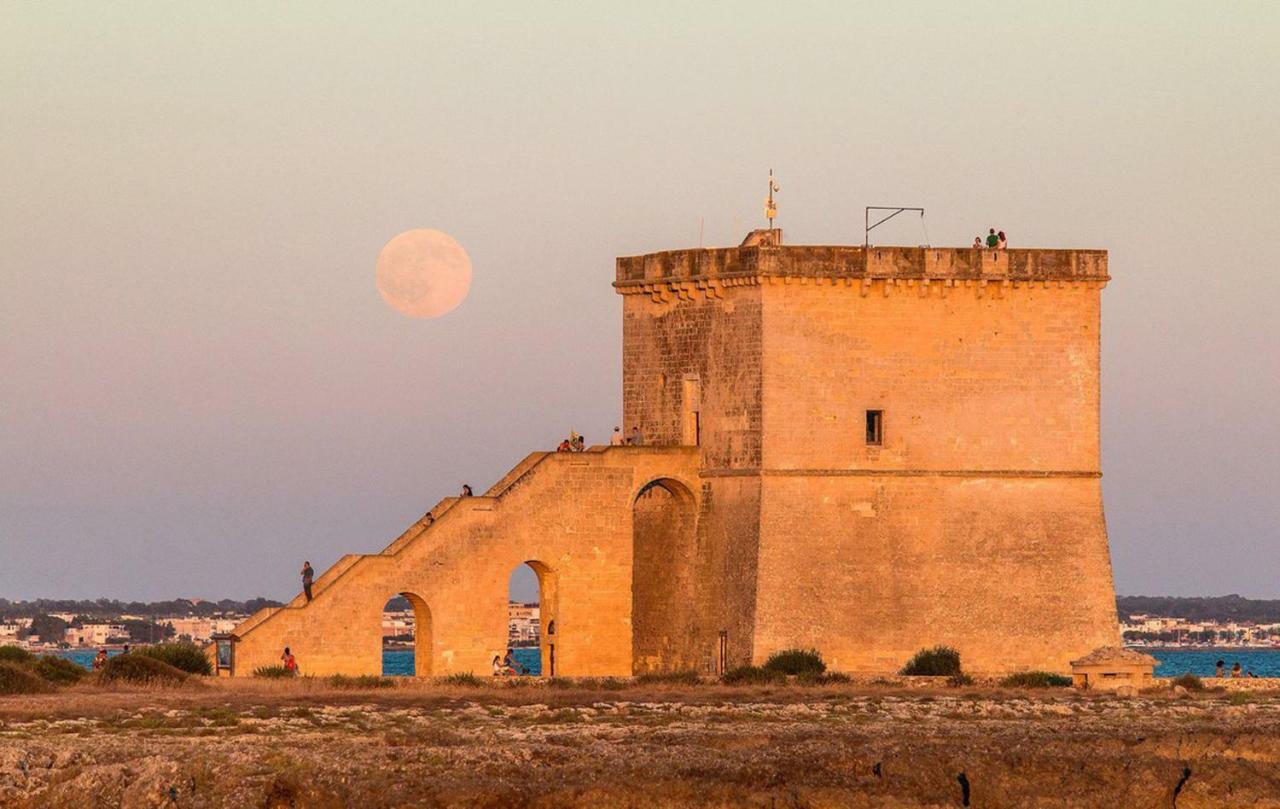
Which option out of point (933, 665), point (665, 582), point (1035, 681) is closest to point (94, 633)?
point (665, 582)

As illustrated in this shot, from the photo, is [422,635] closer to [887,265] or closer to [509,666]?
[509,666]

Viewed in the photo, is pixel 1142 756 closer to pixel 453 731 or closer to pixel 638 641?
pixel 453 731

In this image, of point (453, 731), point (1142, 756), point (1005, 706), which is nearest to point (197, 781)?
point (453, 731)

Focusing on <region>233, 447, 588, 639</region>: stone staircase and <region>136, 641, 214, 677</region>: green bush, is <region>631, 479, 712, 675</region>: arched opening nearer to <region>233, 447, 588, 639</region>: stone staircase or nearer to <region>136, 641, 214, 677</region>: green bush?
<region>233, 447, 588, 639</region>: stone staircase

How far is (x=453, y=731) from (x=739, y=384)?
432 inches

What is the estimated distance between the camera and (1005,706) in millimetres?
34125

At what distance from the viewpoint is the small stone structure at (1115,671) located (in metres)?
37.1

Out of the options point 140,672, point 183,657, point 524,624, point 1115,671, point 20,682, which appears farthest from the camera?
point 524,624

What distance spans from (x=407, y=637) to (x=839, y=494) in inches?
2733

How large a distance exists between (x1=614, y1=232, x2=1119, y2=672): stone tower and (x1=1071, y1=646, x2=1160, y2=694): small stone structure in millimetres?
1564

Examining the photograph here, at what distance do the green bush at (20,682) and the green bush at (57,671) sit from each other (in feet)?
1.57

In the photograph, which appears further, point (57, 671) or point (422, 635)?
point (422, 635)

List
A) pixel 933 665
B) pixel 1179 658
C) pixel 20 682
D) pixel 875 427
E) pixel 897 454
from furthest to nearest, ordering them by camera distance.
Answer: pixel 1179 658, pixel 875 427, pixel 897 454, pixel 933 665, pixel 20 682

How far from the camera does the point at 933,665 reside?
3797 cm
